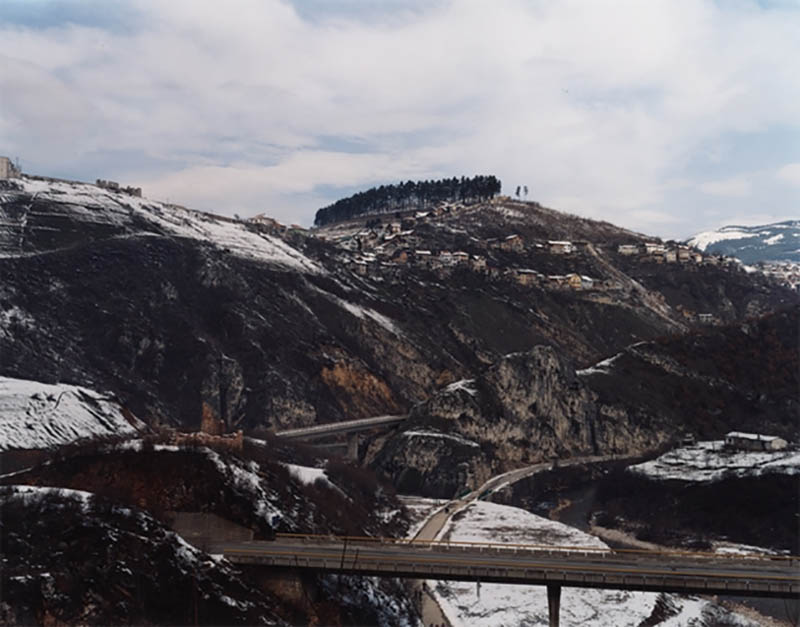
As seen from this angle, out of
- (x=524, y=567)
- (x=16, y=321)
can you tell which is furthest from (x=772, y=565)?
(x=16, y=321)

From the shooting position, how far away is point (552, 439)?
13750cm

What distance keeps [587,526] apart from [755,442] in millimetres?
30158

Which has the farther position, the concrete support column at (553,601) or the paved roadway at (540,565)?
the concrete support column at (553,601)

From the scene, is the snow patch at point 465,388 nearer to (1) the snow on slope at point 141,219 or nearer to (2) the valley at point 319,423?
(2) the valley at point 319,423

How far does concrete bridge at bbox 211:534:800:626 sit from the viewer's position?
2189 inches

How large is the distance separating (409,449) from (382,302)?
60.4 metres

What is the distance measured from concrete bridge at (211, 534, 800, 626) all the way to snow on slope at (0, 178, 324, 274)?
324ft

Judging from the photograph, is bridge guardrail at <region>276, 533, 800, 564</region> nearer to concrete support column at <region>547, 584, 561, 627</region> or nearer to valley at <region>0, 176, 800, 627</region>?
valley at <region>0, 176, 800, 627</region>

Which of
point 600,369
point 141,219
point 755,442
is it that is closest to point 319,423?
point 600,369

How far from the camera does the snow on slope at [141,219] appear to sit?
159875 mm

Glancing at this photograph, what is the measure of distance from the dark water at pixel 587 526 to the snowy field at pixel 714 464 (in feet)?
24.5

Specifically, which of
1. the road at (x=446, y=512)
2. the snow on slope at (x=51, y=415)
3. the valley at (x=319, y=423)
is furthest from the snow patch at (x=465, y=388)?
the snow on slope at (x=51, y=415)

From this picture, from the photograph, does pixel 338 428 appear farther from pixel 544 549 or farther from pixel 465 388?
pixel 544 549

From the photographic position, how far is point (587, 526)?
105 m
